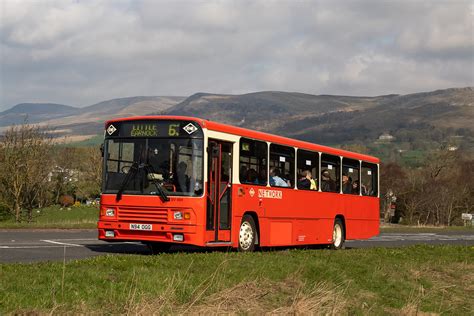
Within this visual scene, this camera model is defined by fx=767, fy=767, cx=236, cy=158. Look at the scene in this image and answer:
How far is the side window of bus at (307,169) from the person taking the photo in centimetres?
2200

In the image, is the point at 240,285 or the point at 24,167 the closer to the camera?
the point at 240,285

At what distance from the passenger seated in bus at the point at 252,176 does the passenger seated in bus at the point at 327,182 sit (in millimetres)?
4262

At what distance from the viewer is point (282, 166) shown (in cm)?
2098

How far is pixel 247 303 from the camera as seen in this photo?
11.5m

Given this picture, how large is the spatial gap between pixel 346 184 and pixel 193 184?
29.3 ft

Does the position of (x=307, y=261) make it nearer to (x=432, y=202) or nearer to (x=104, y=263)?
(x=104, y=263)

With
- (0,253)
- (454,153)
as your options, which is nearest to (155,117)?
(0,253)

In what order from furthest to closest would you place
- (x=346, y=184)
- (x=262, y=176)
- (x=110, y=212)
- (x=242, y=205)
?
(x=346, y=184) → (x=262, y=176) → (x=242, y=205) → (x=110, y=212)

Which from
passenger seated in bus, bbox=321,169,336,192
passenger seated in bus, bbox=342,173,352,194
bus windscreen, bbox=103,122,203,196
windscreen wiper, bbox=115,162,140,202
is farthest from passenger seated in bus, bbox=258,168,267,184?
passenger seated in bus, bbox=342,173,352,194

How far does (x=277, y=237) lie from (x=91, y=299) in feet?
34.7

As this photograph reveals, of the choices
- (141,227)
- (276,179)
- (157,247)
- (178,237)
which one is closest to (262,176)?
(276,179)

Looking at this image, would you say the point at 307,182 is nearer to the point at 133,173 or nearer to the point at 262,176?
the point at 262,176

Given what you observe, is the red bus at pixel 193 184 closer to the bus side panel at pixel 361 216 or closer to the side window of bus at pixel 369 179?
the bus side panel at pixel 361 216

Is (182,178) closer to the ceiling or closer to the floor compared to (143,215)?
closer to the ceiling
